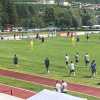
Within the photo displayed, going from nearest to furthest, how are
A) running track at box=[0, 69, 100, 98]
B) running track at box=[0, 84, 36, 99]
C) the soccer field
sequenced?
running track at box=[0, 84, 36, 99]
running track at box=[0, 69, 100, 98]
the soccer field

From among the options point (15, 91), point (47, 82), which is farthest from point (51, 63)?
point (15, 91)

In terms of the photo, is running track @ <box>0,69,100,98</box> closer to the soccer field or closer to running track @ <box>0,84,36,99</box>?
the soccer field

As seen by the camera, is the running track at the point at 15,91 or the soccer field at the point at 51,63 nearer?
the running track at the point at 15,91

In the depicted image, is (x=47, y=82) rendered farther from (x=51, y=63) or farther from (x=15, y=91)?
(x=51, y=63)

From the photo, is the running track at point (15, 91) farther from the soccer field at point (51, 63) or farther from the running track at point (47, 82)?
the soccer field at point (51, 63)

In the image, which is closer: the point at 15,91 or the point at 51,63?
the point at 15,91

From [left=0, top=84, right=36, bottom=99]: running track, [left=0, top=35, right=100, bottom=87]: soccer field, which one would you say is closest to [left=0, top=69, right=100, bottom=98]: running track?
[left=0, top=35, right=100, bottom=87]: soccer field

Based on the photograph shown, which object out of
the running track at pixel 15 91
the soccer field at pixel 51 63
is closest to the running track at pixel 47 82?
the soccer field at pixel 51 63

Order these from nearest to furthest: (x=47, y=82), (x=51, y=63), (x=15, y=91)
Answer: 1. (x=15, y=91)
2. (x=47, y=82)
3. (x=51, y=63)

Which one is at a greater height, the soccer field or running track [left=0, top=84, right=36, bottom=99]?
running track [left=0, top=84, right=36, bottom=99]

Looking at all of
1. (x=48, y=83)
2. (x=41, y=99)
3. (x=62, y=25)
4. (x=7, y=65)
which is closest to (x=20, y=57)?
(x=7, y=65)

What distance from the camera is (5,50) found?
5069 centimetres

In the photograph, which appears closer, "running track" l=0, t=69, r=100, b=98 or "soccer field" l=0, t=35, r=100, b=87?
"running track" l=0, t=69, r=100, b=98

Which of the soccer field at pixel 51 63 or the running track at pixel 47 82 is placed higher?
the running track at pixel 47 82
